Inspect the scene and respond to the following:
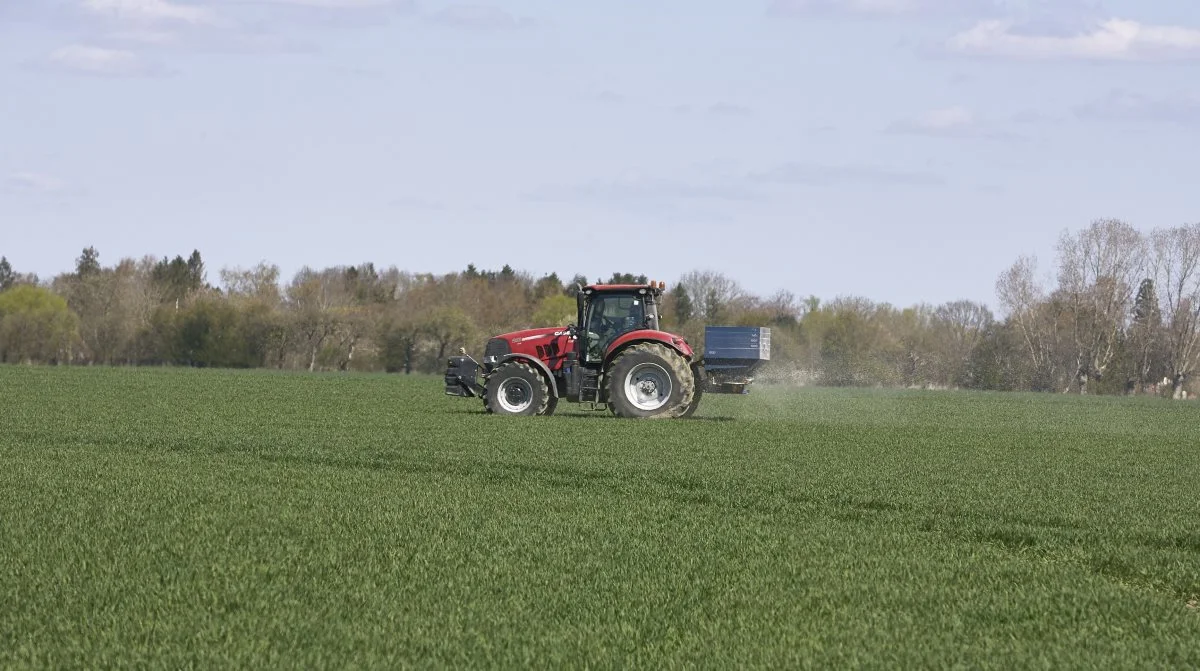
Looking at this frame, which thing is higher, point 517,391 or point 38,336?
point 38,336

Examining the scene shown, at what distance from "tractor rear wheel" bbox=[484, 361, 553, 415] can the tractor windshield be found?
1093 mm

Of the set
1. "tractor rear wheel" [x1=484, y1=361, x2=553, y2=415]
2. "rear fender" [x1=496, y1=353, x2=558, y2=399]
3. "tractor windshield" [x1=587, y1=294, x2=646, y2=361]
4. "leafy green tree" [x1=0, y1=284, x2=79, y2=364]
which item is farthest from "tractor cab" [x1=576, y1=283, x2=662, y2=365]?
"leafy green tree" [x1=0, y1=284, x2=79, y2=364]

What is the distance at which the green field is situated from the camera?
6684 millimetres

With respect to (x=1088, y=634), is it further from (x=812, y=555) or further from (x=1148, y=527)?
(x=1148, y=527)

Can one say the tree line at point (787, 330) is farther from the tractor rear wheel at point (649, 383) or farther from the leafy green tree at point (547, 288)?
the tractor rear wheel at point (649, 383)

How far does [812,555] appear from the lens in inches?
365

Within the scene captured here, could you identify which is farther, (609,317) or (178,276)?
(178,276)

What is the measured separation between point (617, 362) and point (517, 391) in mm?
2111

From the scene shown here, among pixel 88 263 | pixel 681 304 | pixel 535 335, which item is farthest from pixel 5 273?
pixel 535 335

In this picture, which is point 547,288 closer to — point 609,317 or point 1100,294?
point 1100,294

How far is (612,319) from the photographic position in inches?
904

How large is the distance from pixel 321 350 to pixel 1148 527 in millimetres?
83186

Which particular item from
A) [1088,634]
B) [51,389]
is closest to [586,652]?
[1088,634]

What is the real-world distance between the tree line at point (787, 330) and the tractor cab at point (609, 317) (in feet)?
151
